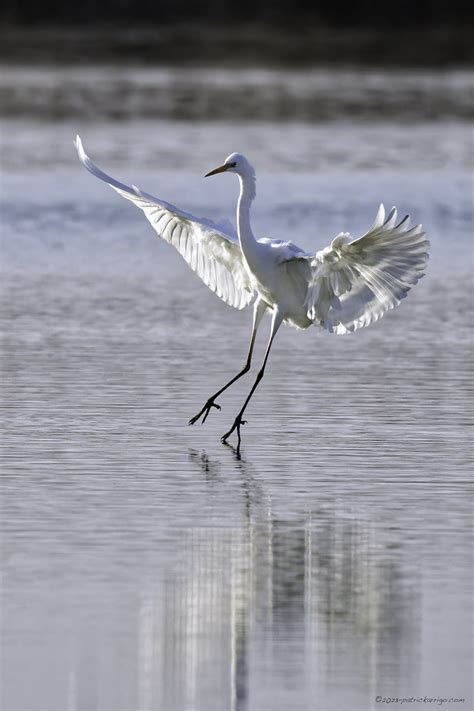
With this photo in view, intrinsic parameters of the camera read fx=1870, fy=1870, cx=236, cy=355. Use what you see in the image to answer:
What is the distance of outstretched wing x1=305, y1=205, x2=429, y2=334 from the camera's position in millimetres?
11758

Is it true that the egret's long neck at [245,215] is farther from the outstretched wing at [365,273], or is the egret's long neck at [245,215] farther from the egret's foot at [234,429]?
the egret's foot at [234,429]

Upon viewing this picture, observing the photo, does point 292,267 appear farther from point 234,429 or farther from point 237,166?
point 234,429

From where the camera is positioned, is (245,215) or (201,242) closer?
(245,215)

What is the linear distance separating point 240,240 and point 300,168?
1993cm

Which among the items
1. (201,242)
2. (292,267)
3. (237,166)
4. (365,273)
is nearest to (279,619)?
(365,273)

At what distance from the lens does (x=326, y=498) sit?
988cm

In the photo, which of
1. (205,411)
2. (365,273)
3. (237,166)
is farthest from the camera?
(237,166)

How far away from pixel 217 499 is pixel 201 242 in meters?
4.00

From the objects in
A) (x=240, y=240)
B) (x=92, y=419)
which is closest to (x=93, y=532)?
(x=92, y=419)

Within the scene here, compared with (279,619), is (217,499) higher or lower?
higher

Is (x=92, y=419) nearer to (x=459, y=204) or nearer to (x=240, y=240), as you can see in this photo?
(x=240, y=240)

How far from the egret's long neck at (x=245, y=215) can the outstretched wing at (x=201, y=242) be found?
443mm

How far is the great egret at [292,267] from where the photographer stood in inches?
468

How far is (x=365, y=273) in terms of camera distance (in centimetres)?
1219
